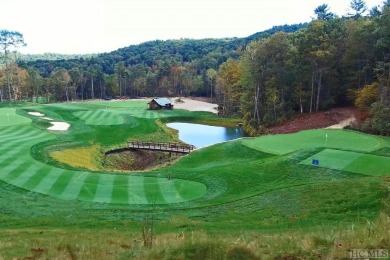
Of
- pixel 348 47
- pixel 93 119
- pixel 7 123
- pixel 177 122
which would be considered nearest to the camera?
pixel 7 123

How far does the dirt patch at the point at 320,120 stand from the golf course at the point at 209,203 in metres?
12.0

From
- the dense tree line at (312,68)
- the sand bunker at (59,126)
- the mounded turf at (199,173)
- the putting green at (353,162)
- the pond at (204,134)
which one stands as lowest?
the pond at (204,134)

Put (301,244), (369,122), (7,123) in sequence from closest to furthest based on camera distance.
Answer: (301,244), (369,122), (7,123)

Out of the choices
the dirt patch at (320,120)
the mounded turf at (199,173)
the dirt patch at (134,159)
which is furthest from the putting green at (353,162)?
the dirt patch at (320,120)

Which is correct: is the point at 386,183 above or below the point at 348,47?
below

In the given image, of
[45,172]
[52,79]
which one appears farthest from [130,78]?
[45,172]

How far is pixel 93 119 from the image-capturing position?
5859 cm

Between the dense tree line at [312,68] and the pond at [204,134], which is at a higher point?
the dense tree line at [312,68]

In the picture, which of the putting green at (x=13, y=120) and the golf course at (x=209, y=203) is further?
the putting green at (x=13, y=120)

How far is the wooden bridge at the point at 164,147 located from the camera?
3933 centimetres

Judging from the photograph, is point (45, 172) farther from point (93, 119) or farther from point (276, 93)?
point (276, 93)

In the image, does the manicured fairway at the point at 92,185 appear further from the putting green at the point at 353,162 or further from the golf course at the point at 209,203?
the putting green at the point at 353,162

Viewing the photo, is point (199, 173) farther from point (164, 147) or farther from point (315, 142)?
point (164, 147)

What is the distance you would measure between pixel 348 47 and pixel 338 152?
33085 millimetres
